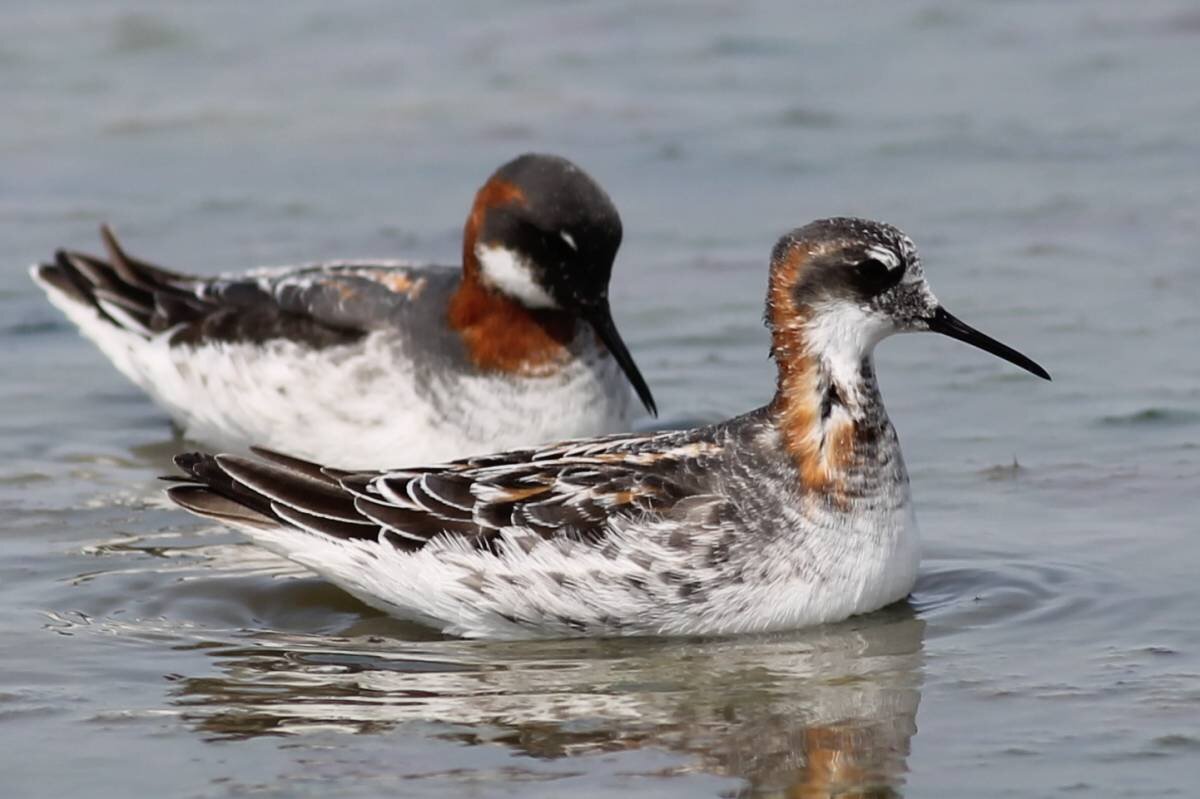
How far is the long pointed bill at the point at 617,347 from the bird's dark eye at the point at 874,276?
235 cm

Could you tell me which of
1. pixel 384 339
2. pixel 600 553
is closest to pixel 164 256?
pixel 384 339

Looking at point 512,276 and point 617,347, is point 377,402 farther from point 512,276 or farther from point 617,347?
point 617,347

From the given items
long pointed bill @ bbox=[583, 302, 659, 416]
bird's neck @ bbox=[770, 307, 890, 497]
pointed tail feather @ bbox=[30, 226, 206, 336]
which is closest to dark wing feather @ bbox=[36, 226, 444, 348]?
pointed tail feather @ bbox=[30, 226, 206, 336]

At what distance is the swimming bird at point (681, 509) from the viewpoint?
29.3 feet

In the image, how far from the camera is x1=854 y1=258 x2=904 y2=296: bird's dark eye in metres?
9.15

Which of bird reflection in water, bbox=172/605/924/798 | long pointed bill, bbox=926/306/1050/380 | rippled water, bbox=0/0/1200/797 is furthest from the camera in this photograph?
long pointed bill, bbox=926/306/1050/380

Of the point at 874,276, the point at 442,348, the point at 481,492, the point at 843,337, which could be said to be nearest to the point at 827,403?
the point at 843,337

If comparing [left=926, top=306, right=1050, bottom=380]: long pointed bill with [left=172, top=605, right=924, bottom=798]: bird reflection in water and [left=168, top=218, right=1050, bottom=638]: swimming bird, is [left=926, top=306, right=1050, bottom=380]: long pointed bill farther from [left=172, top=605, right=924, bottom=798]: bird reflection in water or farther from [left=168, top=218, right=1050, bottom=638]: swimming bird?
[left=172, top=605, right=924, bottom=798]: bird reflection in water

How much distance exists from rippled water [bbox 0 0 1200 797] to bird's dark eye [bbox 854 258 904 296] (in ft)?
4.25

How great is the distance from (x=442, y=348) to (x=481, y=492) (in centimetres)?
267

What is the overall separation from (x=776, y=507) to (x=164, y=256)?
23.2 feet

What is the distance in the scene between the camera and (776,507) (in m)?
9.04

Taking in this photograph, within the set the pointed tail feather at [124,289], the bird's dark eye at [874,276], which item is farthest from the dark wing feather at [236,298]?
the bird's dark eye at [874,276]

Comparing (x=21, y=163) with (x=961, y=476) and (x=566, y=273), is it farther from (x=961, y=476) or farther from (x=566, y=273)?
(x=961, y=476)
